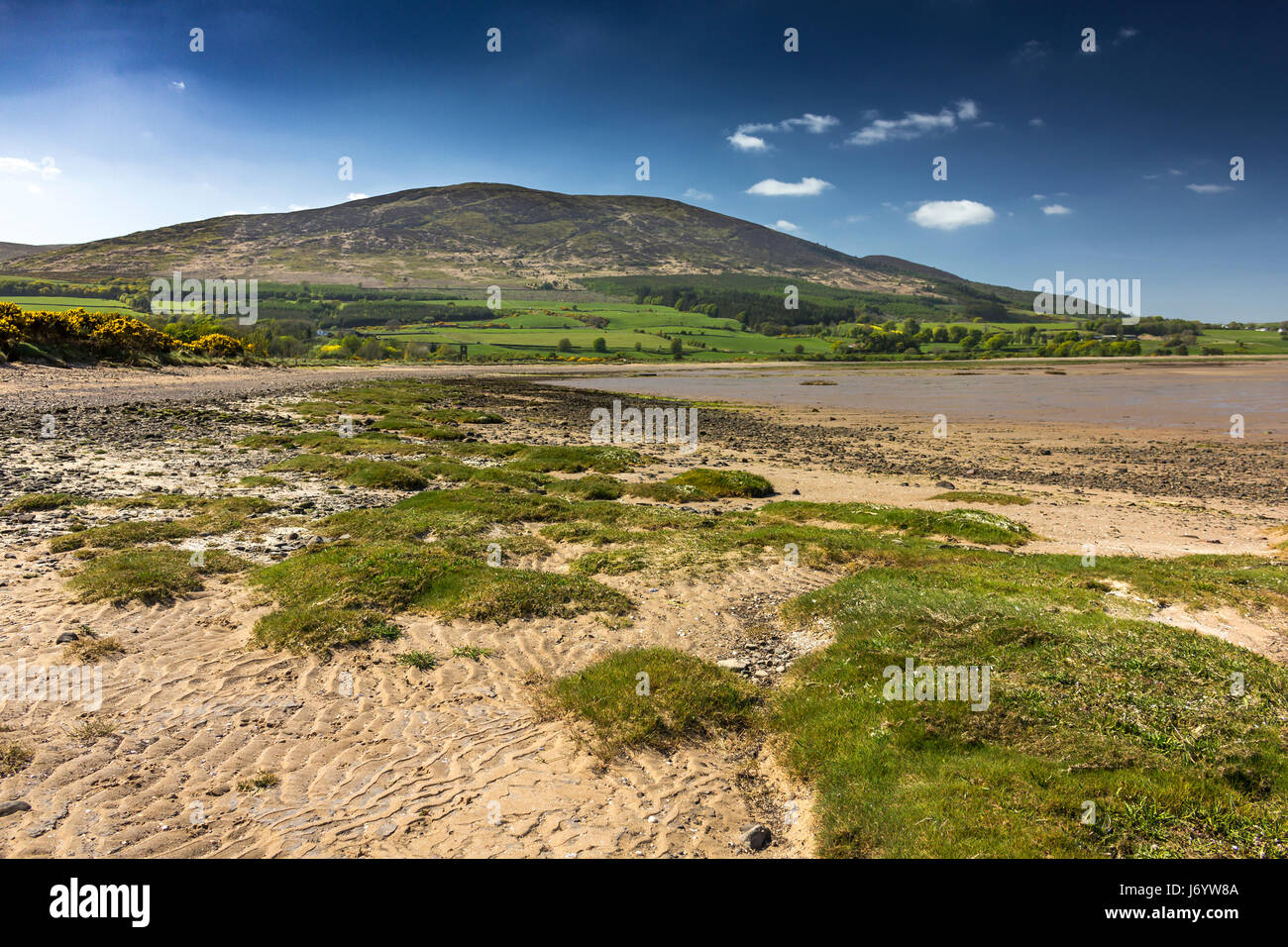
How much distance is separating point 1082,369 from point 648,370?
7762cm

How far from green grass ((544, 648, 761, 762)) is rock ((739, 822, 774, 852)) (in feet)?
5.98

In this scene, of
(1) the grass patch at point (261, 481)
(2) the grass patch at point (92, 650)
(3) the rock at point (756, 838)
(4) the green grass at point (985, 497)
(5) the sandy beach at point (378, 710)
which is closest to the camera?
(5) the sandy beach at point (378, 710)

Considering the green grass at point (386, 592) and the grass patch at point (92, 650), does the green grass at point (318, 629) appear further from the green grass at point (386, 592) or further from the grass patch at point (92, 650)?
the grass patch at point (92, 650)

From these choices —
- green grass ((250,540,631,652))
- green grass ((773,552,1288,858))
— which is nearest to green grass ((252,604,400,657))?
green grass ((250,540,631,652))

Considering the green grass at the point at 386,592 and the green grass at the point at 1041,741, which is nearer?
the green grass at the point at 1041,741

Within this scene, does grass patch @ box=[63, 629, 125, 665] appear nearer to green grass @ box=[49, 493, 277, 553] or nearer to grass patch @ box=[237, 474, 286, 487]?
green grass @ box=[49, 493, 277, 553]

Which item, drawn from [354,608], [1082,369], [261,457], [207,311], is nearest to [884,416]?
[261,457]

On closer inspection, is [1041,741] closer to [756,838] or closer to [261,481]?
[756,838]

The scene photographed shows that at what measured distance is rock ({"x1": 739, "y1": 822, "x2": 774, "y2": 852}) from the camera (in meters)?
6.42

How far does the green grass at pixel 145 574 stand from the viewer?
11281mm

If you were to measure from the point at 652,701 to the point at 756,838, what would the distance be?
272 centimetres

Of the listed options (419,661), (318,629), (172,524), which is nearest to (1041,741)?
(419,661)

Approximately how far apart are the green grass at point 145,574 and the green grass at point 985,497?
23775 millimetres

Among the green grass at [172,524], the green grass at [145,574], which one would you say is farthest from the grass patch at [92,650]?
the green grass at [172,524]
